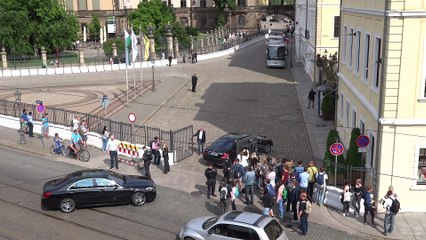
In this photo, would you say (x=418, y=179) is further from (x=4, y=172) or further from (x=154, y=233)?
(x=4, y=172)

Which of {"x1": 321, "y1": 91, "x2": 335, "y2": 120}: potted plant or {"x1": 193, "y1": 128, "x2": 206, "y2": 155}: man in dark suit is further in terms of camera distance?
{"x1": 321, "y1": 91, "x2": 335, "y2": 120}: potted plant

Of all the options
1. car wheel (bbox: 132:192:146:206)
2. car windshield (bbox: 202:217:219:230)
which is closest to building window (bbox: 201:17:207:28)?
car wheel (bbox: 132:192:146:206)

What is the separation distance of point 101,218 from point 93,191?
3.41 ft

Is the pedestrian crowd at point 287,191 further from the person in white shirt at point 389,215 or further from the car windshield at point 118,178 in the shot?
the car windshield at point 118,178

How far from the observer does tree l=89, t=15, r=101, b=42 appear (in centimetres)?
10469

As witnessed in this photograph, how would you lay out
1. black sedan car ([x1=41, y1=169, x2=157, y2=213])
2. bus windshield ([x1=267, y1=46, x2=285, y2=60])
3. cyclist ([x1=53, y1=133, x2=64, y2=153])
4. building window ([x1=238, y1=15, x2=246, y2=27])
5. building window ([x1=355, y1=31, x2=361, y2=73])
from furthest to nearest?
building window ([x1=238, y1=15, x2=246, y2=27]) < bus windshield ([x1=267, y1=46, x2=285, y2=60]) < cyclist ([x1=53, y1=133, x2=64, y2=153]) < building window ([x1=355, y1=31, x2=361, y2=73]) < black sedan car ([x1=41, y1=169, x2=157, y2=213])

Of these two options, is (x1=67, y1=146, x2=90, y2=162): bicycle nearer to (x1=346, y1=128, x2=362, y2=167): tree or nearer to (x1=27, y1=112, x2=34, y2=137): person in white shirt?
(x1=27, y1=112, x2=34, y2=137): person in white shirt

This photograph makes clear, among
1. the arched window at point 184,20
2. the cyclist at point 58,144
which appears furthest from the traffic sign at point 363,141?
the arched window at point 184,20

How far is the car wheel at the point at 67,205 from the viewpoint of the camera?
60.6 feet

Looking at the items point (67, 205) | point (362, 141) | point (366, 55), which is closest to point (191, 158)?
point (67, 205)

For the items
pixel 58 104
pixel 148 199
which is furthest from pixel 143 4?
pixel 148 199

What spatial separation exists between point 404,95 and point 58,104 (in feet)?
89.6

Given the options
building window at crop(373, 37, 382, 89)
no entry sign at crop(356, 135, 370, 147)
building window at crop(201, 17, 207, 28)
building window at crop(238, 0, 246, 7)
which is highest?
building window at crop(238, 0, 246, 7)

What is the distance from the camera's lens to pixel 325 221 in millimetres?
18406
